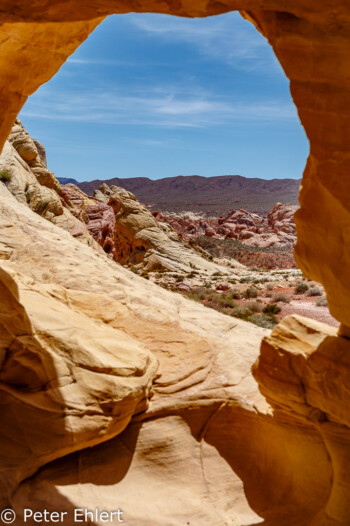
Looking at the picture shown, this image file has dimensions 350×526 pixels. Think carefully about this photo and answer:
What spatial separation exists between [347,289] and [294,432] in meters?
2.68

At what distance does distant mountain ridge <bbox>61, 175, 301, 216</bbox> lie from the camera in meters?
138

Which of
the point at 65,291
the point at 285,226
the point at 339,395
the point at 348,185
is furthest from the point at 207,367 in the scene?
the point at 285,226

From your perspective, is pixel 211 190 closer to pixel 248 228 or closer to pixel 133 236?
pixel 248 228

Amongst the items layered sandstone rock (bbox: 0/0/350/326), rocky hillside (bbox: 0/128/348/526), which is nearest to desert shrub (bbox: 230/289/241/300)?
rocky hillside (bbox: 0/128/348/526)

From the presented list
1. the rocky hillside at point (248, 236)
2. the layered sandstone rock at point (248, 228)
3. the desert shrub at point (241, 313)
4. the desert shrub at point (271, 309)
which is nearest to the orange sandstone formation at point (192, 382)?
the desert shrub at point (241, 313)

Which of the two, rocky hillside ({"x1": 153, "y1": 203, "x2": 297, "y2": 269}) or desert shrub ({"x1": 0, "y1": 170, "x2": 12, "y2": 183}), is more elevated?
rocky hillside ({"x1": 153, "y1": 203, "x2": 297, "y2": 269})

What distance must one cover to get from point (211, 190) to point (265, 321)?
→ 15778cm

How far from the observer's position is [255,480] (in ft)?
19.0

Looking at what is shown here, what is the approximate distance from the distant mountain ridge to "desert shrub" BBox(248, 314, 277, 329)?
109447mm

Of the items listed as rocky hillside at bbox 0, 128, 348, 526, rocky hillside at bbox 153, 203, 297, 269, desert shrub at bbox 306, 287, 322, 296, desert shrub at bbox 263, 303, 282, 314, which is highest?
rocky hillside at bbox 153, 203, 297, 269

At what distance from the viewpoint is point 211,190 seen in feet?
563

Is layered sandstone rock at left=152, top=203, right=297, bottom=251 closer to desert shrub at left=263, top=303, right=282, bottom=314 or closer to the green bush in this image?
the green bush

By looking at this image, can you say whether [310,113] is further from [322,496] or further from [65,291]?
[65,291]

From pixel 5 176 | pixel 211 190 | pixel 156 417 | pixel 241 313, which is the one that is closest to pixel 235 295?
pixel 241 313
